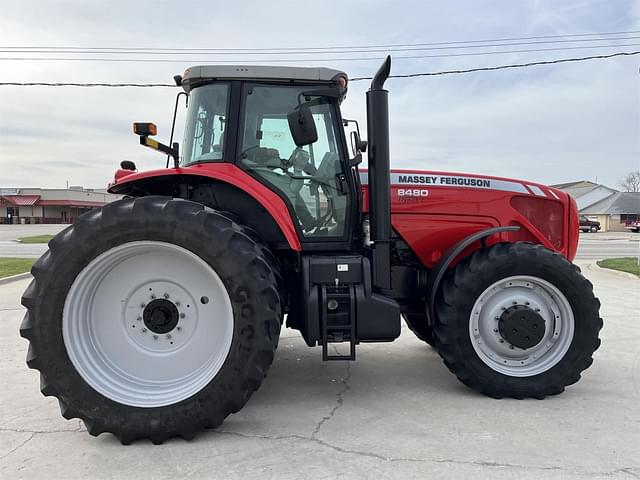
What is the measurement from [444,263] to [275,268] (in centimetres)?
132

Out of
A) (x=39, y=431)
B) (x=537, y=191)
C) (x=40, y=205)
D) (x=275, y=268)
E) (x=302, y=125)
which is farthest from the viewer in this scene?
(x=40, y=205)

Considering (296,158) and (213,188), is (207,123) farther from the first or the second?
(296,158)

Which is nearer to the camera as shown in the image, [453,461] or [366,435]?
[453,461]

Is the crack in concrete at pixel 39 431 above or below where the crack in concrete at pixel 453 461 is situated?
below

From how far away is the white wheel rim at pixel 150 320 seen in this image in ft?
10.5

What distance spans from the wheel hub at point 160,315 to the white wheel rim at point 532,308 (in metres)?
2.19

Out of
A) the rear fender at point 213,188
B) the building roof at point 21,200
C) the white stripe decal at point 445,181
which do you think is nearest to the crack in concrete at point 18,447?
the rear fender at point 213,188

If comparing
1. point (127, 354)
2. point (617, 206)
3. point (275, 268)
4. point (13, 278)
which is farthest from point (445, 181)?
point (617, 206)

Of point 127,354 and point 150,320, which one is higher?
point 150,320

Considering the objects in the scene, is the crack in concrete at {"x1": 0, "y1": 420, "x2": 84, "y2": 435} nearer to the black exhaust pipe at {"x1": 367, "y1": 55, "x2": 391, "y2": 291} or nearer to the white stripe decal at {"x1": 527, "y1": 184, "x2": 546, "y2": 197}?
the black exhaust pipe at {"x1": 367, "y1": 55, "x2": 391, "y2": 291}

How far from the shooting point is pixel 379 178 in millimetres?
3670

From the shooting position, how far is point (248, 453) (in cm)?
283

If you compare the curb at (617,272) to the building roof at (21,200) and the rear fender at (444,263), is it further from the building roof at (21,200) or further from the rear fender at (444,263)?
the building roof at (21,200)

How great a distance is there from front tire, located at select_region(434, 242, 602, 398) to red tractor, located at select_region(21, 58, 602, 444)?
12mm
